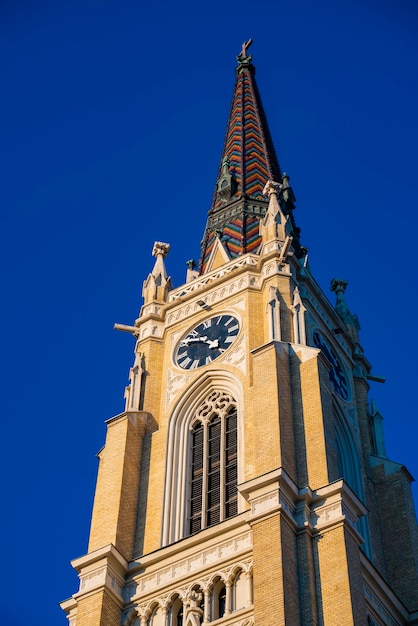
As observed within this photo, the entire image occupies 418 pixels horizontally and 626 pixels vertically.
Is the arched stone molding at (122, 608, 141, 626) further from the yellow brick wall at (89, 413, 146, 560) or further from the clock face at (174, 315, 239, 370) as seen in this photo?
the clock face at (174, 315, 239, 370)

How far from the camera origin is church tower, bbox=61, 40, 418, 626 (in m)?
33.5

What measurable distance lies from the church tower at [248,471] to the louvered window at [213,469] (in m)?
0.05

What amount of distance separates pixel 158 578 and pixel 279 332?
853cm

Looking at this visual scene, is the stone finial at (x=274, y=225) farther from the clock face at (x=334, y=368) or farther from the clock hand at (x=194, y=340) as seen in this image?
the clock hand at (x=194, y=340)

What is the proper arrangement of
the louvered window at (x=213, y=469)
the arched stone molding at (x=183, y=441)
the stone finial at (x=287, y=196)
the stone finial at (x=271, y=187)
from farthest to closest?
the stone finial at (x=287, y=196) → the stone finial at (x=271, y=187) → the arched stone molding at (x=183, y=441) → the louvered window at (x=213, y=469)

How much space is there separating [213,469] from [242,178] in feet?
63.9

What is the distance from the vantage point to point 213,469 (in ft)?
129

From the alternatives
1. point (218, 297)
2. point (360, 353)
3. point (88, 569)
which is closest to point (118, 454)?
point (88, 569)

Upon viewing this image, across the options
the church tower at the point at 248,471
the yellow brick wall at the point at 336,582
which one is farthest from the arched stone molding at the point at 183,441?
the yellow brick wall at the point at 336,582

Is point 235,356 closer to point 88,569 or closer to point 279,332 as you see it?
point 279,332

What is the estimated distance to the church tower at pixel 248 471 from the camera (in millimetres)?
33531

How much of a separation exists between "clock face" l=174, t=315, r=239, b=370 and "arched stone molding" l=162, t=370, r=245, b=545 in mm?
907

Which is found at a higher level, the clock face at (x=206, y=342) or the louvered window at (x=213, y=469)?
the clock face at (x=206, y=342)

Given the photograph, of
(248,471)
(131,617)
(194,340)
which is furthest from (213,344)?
(131,617)
